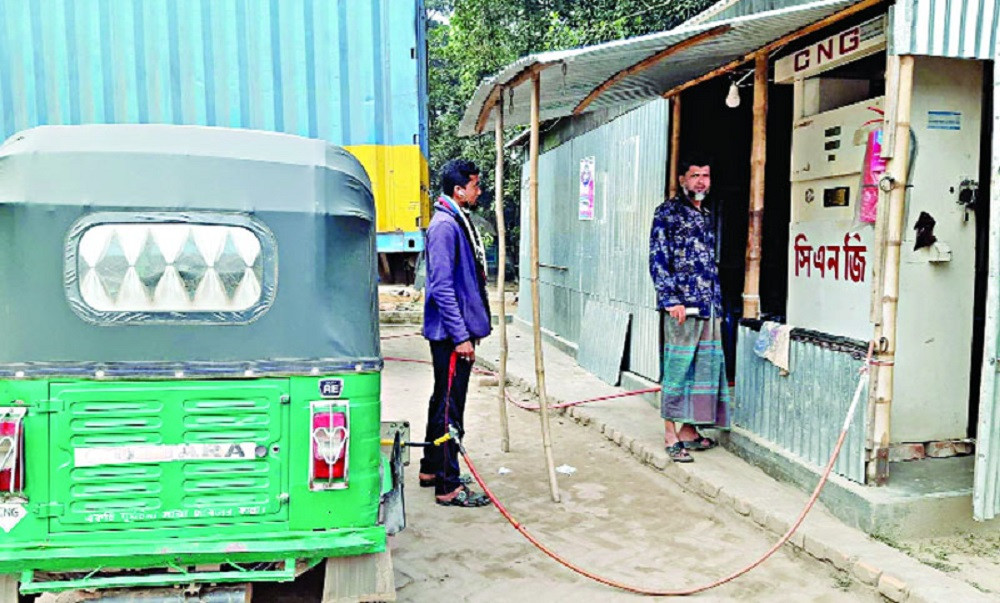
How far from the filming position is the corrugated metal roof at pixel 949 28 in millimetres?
3855

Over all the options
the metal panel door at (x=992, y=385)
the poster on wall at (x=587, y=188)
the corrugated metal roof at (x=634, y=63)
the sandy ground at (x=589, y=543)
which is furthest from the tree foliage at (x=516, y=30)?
the metal panel door at (x=992, y=385)

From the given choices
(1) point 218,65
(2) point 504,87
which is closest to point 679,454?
(2) point 504,87

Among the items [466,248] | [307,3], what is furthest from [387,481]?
[307,3]

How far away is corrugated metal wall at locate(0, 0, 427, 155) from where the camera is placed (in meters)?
7.76

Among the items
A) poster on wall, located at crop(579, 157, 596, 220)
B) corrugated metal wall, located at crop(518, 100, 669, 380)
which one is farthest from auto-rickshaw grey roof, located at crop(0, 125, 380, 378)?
poster on wall, located at crop(579, 157, 596, 220)

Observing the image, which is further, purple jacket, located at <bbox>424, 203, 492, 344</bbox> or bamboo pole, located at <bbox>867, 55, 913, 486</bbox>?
purple jacket, located at <bbox>424, 203, 492, 344</bbox>

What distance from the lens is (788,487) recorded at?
4.77m

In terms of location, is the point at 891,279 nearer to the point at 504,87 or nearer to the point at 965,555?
the point at 965,555

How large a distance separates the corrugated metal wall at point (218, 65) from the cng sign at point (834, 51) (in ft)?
12.9

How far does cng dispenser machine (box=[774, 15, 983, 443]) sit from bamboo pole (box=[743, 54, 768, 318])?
431mm

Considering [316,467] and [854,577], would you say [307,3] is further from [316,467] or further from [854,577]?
[854,577]

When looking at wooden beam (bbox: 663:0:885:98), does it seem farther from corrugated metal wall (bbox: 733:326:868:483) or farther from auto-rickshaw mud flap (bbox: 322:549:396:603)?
auto-rickshaw mud flap (bbox: 322:549:396:603)

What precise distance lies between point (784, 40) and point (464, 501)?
3468mm

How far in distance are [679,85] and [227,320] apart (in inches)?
183
